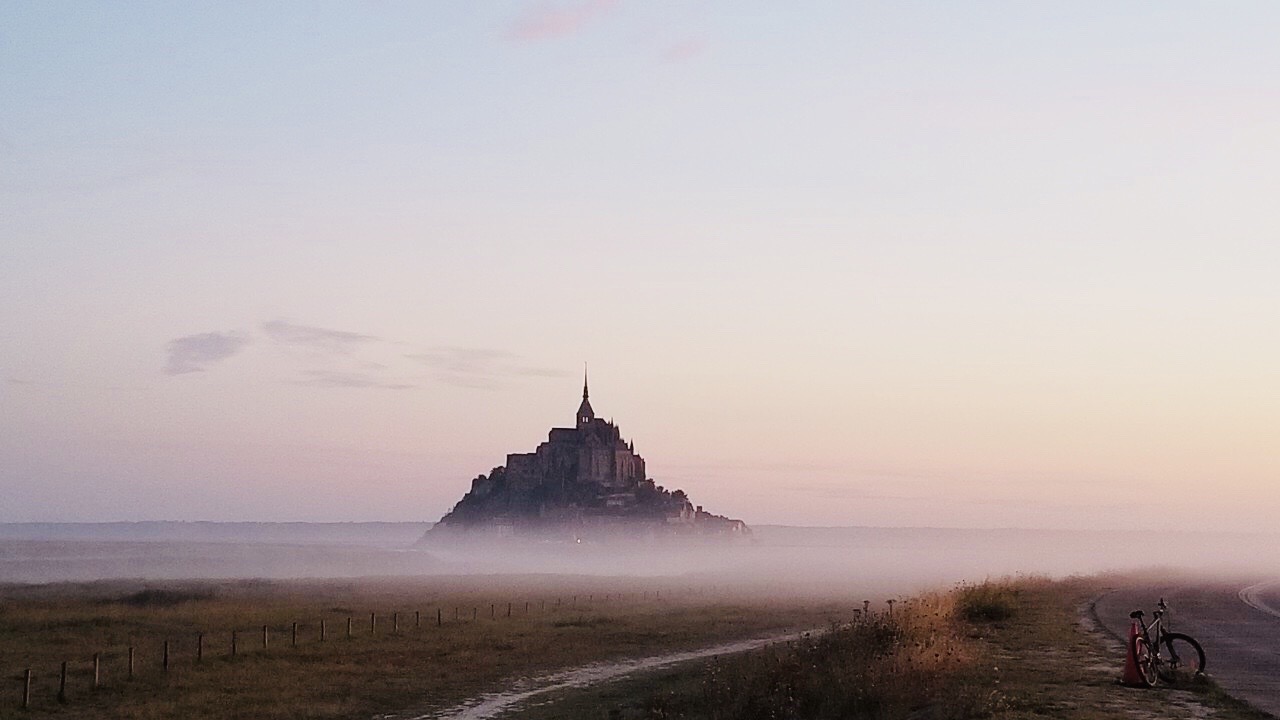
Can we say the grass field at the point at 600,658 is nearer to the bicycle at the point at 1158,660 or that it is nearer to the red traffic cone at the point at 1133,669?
the red traffic cone at the point at 1133,669

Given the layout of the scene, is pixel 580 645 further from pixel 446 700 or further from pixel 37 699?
pixel 37 699

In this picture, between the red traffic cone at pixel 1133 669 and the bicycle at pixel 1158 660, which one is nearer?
the red traffic cone at pixel 1133 669

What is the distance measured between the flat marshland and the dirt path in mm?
1132

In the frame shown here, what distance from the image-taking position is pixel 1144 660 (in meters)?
26.1

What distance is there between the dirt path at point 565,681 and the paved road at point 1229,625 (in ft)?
50.7

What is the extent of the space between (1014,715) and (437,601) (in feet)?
236

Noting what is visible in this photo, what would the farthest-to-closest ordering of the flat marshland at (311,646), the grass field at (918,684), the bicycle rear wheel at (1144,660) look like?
the flat marshland at (311,646) < the bicycle rear wheel at (1144,660) < the grass field at (918,684)

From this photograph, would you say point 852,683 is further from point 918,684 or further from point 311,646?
point 311,646

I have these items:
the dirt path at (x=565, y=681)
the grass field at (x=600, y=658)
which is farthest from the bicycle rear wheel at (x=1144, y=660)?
the dirt path at (x=565, y=681)

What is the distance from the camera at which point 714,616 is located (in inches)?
2835

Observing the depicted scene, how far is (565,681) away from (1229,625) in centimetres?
2412

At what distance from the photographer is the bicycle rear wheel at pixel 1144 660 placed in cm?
2592

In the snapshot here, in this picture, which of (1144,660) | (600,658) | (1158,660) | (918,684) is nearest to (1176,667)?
(1158,660)

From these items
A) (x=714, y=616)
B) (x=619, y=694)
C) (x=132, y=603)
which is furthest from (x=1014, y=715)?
(x=132, y=603)
